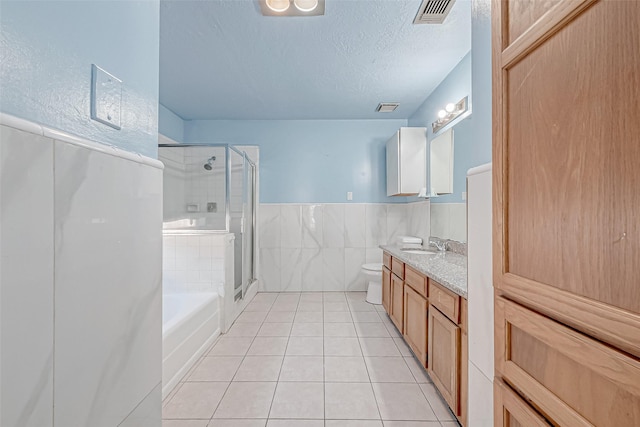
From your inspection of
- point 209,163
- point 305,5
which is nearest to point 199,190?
point 209,163

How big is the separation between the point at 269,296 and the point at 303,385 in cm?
213

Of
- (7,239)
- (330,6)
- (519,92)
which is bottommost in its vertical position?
(7,239)

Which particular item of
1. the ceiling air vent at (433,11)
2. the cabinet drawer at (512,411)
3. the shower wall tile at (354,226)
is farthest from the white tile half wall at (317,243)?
the cabinet drawer at (512,411)

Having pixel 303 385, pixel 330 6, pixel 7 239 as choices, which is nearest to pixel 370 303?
pixel 303 385

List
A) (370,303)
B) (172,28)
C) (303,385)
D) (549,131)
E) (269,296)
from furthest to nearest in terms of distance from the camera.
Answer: (269,296), (370,303), (172,28), (303,385), (549,131)

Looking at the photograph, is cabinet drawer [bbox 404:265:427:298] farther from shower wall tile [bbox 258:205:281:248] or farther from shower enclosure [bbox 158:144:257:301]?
shower wall tile [bbox 258:205:281:248]

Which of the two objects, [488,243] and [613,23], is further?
[488,243]

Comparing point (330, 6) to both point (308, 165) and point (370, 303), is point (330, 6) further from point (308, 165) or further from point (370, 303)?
point (370, 303)

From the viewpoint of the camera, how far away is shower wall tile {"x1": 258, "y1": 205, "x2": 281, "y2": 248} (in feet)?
13.6

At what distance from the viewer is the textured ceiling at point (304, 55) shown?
2.03m

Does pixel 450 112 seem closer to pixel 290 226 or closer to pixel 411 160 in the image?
pixel 411 160

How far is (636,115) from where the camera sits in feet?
1.44

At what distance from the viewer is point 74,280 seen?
0.61m

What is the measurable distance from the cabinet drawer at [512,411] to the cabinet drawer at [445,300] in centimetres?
69
